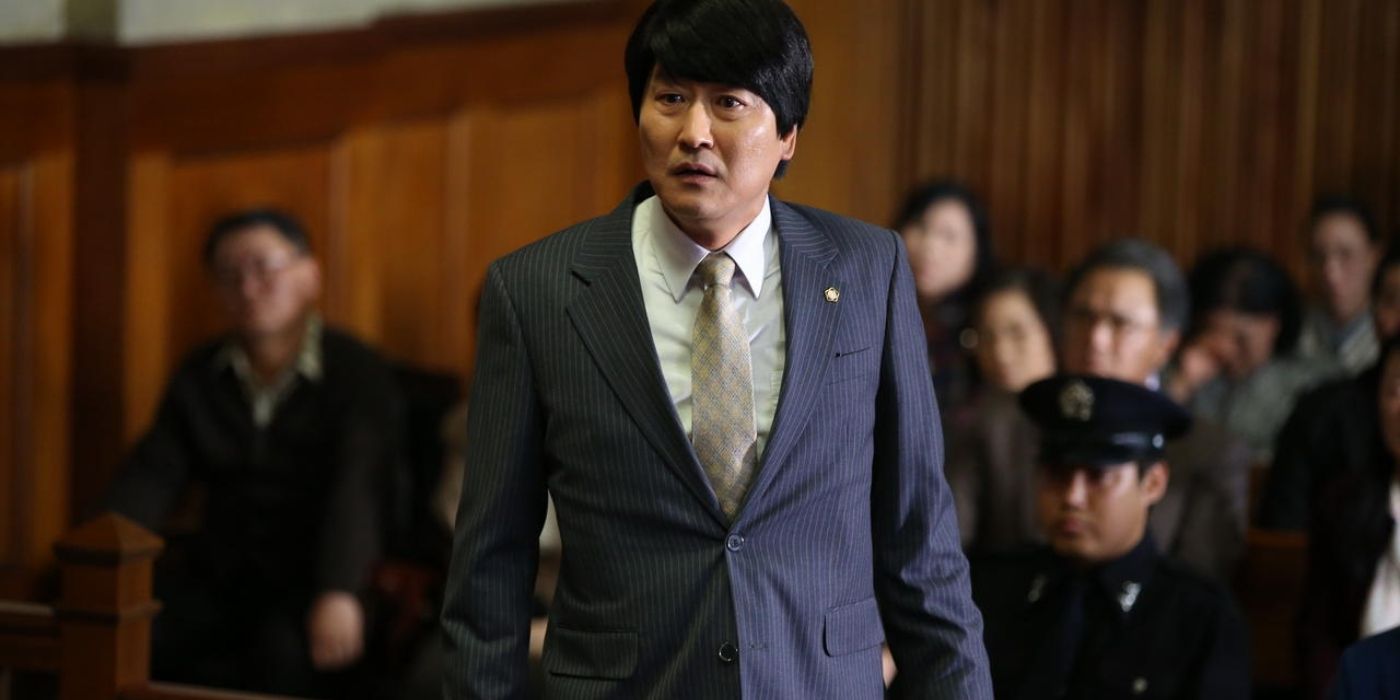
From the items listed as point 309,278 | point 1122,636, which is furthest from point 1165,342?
point 309,278

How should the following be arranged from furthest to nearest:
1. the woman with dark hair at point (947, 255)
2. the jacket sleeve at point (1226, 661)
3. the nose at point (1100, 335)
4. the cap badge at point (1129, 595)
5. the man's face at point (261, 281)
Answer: the woman with dark hair at point (947, 255)
the man's face at point (261, 281)
the nose at point (1100, 335)
the cap badge at point (1129, 595)
the jacket sleeve at point (1226, 661)

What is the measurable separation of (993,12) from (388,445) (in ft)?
7.94

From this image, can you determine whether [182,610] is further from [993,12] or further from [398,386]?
[993,12]

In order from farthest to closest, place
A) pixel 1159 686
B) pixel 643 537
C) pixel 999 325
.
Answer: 1. pixel 999 325
2. pixel 1159 686
3. pixel 643 537

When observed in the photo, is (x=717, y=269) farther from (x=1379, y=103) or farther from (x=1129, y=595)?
(x=1379, y=103)

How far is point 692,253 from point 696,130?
6.0 inches

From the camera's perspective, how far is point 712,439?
1729mm

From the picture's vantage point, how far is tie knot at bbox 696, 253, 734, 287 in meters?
1.76

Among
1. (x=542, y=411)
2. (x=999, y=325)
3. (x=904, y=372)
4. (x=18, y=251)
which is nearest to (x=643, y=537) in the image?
(x=542, y=411)

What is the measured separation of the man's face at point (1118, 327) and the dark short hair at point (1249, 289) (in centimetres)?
96

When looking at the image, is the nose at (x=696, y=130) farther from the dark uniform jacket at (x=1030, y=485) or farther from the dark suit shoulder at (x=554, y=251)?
the dark uniform jacket at (x=1030, y=485)

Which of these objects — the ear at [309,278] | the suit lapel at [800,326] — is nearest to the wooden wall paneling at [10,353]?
the ear at [309,278]

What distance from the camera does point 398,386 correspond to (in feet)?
14.8

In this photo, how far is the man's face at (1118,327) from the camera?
372 cm
